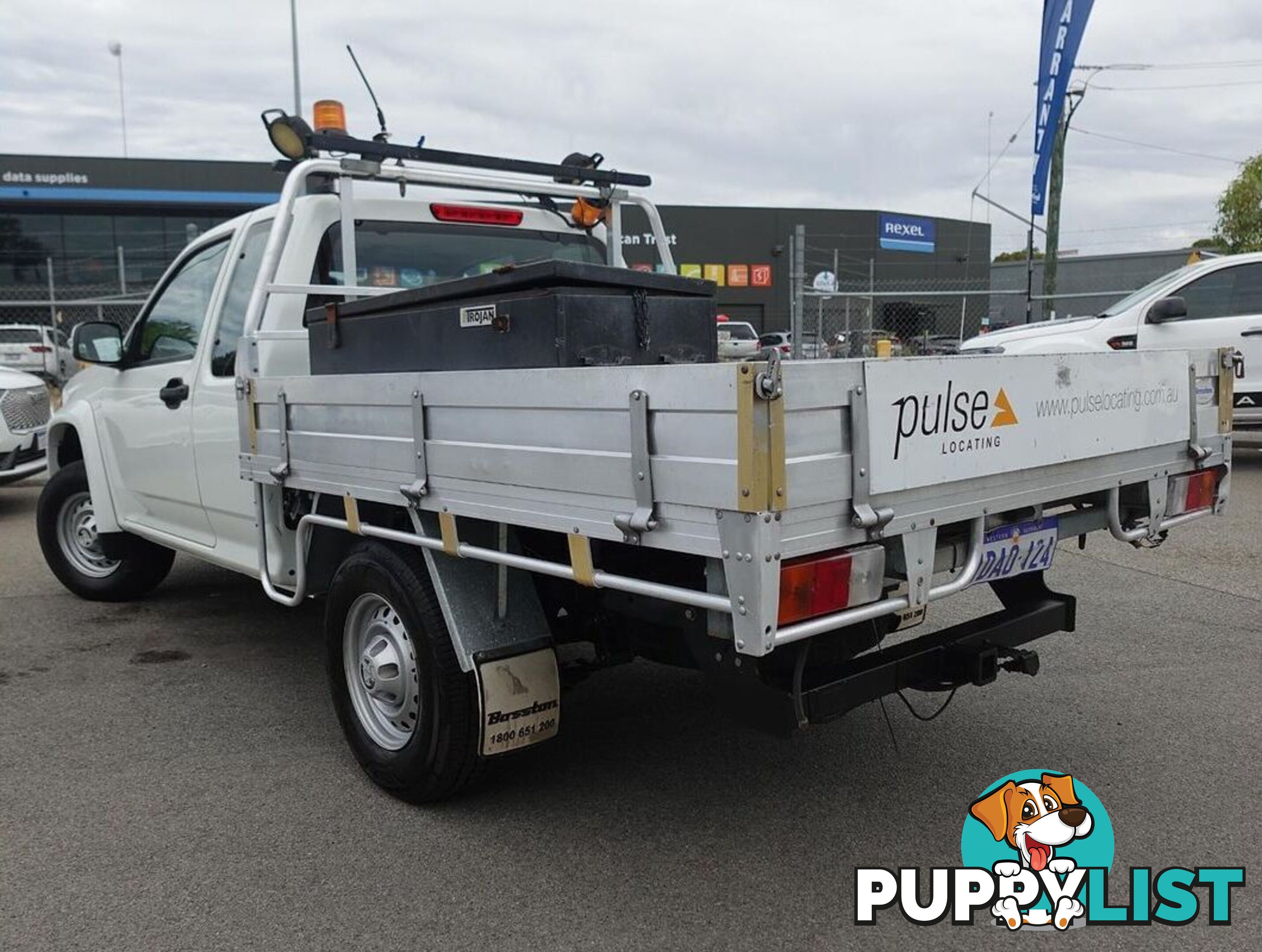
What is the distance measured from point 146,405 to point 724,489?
12.9 feet

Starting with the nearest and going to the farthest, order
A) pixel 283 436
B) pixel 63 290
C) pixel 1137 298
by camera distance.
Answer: pixel 283 436, pixel 1137 298, pixel 63 290

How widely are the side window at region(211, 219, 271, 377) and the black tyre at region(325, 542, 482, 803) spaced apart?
1.43 meters

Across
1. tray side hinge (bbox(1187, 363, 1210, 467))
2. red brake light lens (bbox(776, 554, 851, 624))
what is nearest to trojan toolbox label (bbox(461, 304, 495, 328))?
red brake light lens (bbox(776, 554, 851, 624))

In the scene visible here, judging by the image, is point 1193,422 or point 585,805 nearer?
point 585,805

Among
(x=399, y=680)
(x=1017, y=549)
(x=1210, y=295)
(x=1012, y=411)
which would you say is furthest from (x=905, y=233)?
(x=399, y=680)

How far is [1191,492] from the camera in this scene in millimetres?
3689

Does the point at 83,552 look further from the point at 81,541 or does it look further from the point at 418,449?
the point at 418,449

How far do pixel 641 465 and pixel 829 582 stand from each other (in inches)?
20.2

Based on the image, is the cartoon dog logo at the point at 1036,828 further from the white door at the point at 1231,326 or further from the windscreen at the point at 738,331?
the windscreen at the point at 738,331

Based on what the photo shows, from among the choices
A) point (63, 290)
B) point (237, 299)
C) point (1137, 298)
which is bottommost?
point (237, 299)

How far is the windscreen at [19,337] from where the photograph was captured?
19.0 meters

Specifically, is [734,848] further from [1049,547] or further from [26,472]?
[26,472]

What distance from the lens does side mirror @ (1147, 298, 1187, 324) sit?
9711 millimetres

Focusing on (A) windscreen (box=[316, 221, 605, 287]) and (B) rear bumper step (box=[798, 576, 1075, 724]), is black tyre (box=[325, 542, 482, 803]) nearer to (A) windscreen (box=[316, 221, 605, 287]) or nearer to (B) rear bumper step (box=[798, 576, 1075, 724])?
(B) rear bumper step (box=[798, 576, 1075, 724])
